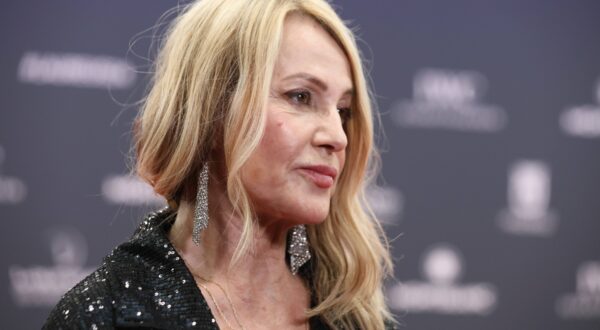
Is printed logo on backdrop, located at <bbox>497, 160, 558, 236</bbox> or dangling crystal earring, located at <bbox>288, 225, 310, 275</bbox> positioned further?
printed logo on backdrop, located at <bbox>497, 160, 558, 236</bbox>

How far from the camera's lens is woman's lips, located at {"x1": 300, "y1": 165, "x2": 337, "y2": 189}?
1560mm

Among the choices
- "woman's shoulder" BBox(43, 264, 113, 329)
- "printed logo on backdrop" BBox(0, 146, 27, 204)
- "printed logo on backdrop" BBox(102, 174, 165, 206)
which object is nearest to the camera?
"woman's shoulder" BBox(43, 264, 113, 329)

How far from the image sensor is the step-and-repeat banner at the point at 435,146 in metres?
2.71

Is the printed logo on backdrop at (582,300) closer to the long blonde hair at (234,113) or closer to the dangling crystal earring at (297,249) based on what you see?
the long blonde hair at (234,113)

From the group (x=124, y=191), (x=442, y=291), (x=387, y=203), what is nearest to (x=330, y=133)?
(x=124, y=191)

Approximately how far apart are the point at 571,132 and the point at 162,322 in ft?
7.17

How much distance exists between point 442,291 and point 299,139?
1700 mm

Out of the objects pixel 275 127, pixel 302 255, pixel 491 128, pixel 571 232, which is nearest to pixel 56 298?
pixel 302 255

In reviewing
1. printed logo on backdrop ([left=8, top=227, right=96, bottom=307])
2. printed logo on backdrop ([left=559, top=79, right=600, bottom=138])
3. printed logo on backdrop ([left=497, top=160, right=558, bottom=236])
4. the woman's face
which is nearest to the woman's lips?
the woman's face

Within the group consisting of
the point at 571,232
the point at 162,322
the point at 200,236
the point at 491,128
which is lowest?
the point at 162,322

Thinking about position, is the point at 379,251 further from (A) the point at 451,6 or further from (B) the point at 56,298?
(A) the point at 451,6

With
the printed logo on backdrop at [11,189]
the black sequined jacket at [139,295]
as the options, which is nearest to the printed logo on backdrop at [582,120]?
the printed logo on backdrop at [11,189]

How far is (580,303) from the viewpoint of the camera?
127 inches

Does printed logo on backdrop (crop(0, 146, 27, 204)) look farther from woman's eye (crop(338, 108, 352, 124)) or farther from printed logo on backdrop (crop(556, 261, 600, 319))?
printed logo on backdrop (crop(556, 261, 600, 319))
